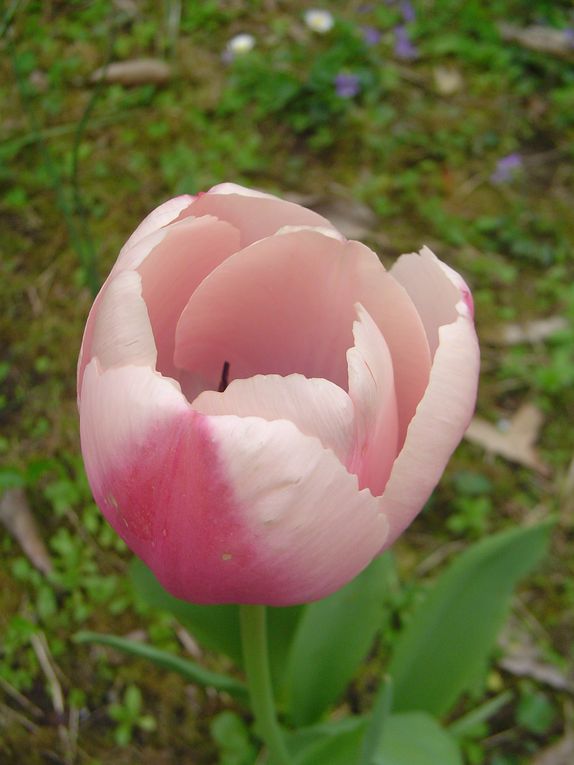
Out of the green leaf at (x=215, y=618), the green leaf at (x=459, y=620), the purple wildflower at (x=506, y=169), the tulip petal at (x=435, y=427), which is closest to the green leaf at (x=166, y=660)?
the green leaf at (x=215, y=618)

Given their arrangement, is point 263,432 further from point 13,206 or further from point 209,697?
point 13,206

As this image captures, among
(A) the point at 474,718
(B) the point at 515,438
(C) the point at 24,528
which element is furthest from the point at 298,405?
(B) the point at 515,438

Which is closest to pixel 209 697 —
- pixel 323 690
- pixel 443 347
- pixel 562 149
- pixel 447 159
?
pixel 323 690

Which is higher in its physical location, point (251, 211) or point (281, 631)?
point (251, 211)

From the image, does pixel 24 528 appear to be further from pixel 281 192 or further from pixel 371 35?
pixel 371 35

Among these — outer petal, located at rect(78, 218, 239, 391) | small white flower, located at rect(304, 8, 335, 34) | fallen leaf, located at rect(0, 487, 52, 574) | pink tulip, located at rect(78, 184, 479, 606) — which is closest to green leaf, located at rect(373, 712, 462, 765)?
pink tulip, located at rect(78, 184, 479, 606)

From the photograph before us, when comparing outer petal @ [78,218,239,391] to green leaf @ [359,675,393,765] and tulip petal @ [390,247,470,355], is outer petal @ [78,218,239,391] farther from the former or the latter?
green leaf @ [359,675,393,765]

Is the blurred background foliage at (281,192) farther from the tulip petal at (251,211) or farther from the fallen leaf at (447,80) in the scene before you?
the tulip petal at (251,211)
